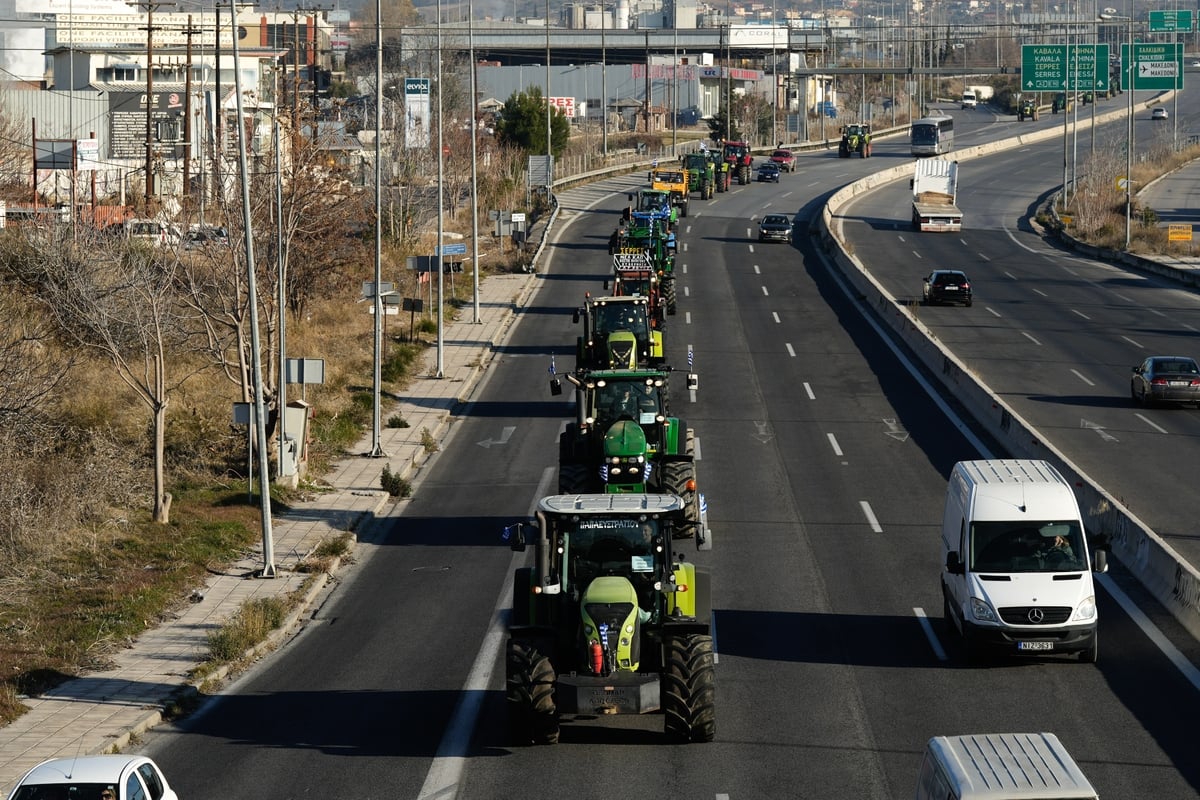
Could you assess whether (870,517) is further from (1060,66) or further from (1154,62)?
(1060,66)

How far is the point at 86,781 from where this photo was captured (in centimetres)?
1302

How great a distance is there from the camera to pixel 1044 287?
66.1m

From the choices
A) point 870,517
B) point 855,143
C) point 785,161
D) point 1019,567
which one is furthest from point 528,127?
point 1019,567

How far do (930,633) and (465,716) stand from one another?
285 inches

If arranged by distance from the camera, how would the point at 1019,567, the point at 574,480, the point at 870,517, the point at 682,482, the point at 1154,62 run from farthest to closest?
the point at 1154,62 < the point at 870,517 < the point at 574,480 < the point at 682,482 < the point at 1019,567

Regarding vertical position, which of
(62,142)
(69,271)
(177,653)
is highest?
(62,142)

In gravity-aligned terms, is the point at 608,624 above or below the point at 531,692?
above

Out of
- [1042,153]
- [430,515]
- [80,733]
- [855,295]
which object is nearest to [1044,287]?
[855,295]

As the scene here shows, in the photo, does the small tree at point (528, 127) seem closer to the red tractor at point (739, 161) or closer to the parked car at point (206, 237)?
the red tractor at point (739, 161)

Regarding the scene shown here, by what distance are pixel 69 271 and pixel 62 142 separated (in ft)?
149

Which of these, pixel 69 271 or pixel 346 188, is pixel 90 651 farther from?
pixel 346 188

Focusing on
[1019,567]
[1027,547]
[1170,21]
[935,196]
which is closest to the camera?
[1019,567]

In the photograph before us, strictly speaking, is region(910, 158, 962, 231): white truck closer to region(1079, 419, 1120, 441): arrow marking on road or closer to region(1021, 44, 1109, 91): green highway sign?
region(1021, 44, 1109, 91): green highway sign

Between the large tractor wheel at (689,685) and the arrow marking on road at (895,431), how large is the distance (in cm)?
2120
